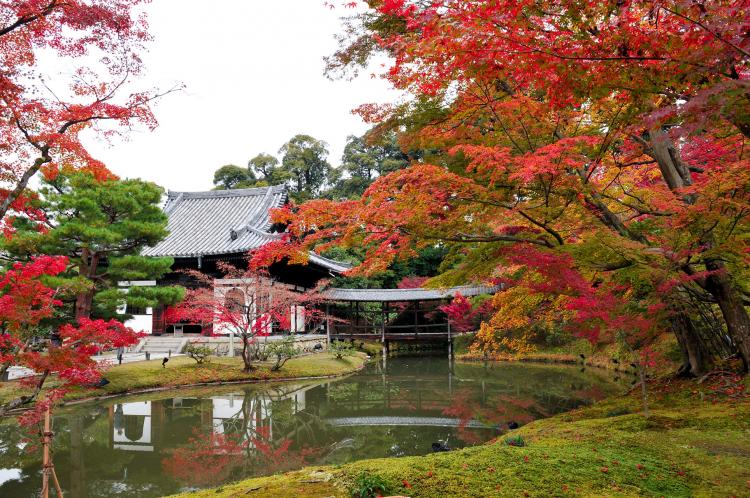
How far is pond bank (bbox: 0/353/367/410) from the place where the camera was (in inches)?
408

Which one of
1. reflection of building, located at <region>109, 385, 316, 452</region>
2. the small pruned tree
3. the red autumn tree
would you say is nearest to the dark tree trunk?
the small pruned tree

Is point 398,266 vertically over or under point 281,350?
over

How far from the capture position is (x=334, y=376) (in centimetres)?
1530

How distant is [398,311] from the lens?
25141 millimetres

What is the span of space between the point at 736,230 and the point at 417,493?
5.05 metres

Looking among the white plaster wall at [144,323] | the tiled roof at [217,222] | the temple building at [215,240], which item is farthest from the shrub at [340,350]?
the white plaster wall at [144,323]

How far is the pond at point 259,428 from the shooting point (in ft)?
19.3

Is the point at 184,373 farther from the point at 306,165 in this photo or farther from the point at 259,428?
the point at 306,165

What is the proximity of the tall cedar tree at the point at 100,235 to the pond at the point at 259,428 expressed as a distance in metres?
3.16

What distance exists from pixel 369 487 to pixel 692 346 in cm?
695

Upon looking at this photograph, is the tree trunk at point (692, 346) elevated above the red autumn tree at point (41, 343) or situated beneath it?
situated beneath

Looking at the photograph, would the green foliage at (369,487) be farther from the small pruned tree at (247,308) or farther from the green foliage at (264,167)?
the green foliage at (264,167)

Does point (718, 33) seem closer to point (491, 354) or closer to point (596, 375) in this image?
point (596, 375)

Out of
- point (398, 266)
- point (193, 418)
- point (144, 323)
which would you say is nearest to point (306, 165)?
point (398, 266)
